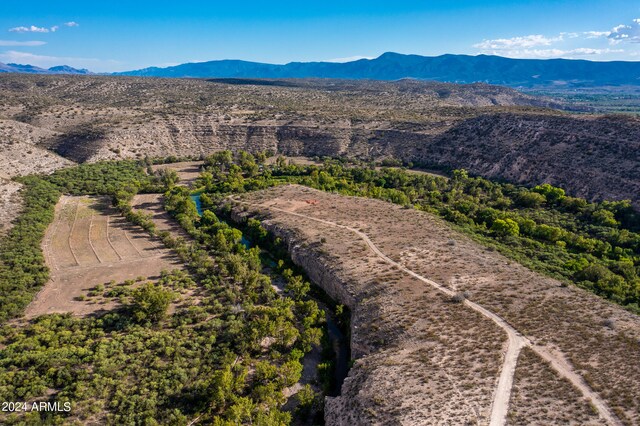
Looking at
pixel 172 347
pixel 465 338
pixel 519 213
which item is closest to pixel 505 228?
pixel 519 213

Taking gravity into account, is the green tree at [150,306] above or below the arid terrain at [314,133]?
below

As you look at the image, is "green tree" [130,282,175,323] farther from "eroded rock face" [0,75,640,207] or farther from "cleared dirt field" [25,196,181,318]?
"eroded rock face" [0,75,640,207]

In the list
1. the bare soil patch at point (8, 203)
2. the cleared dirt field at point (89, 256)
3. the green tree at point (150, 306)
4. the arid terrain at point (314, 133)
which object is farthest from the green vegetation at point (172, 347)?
the arid terrain at point (314, 133)

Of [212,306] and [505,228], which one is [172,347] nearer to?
[212,306]

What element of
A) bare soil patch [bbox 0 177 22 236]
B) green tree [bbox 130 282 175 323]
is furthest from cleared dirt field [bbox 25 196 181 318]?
bare soil patch [bbox 0 177 22 236]

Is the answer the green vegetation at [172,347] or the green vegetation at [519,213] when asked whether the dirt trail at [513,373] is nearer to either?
the green vegetation at [172,347]

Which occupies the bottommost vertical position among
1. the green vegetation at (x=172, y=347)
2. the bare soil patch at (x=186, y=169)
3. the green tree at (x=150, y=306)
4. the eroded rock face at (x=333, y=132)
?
the green vegetation at (x=172, y=347)
